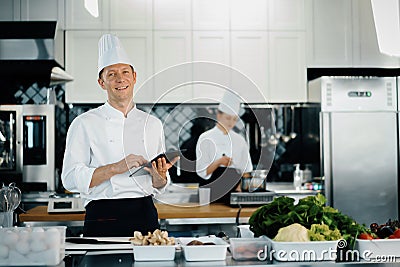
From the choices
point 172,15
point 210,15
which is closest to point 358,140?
point 210,15

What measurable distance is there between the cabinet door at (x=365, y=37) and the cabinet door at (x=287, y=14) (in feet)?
1.47

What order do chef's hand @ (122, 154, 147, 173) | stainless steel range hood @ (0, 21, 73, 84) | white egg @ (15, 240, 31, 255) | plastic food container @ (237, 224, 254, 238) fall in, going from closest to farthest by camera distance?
white egg @ (15, 240, 31, 255) < plastic food container @ (237, 224, 254, 238) < chef's hand @ (122, 154, 147, 173) < stainless steel range hood @ (0, 21, 73, 84)

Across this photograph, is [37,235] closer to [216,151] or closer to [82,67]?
[216,151]

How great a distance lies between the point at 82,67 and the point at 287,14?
1.70 meters

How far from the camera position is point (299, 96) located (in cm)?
527

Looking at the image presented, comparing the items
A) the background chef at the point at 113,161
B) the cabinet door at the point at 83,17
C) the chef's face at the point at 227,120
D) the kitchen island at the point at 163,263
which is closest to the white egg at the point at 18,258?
the kitchen island at the point at 163,263

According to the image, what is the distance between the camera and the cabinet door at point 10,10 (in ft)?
16.8

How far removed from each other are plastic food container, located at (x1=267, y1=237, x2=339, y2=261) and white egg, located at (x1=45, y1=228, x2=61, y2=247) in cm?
65

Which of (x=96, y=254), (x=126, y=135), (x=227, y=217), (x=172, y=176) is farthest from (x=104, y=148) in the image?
(x=172, y=176)

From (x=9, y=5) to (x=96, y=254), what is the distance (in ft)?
11.5

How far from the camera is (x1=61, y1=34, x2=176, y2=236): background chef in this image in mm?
2780

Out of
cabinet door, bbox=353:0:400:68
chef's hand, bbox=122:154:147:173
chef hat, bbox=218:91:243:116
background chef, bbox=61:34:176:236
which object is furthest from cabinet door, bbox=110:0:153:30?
chef's hand, bbox=122:154:147:173

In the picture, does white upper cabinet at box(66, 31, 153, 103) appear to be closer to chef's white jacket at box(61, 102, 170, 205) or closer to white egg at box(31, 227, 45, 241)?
chef's white jacket at box(61, 102, 170, 205)

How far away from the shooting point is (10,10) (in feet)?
16.9
